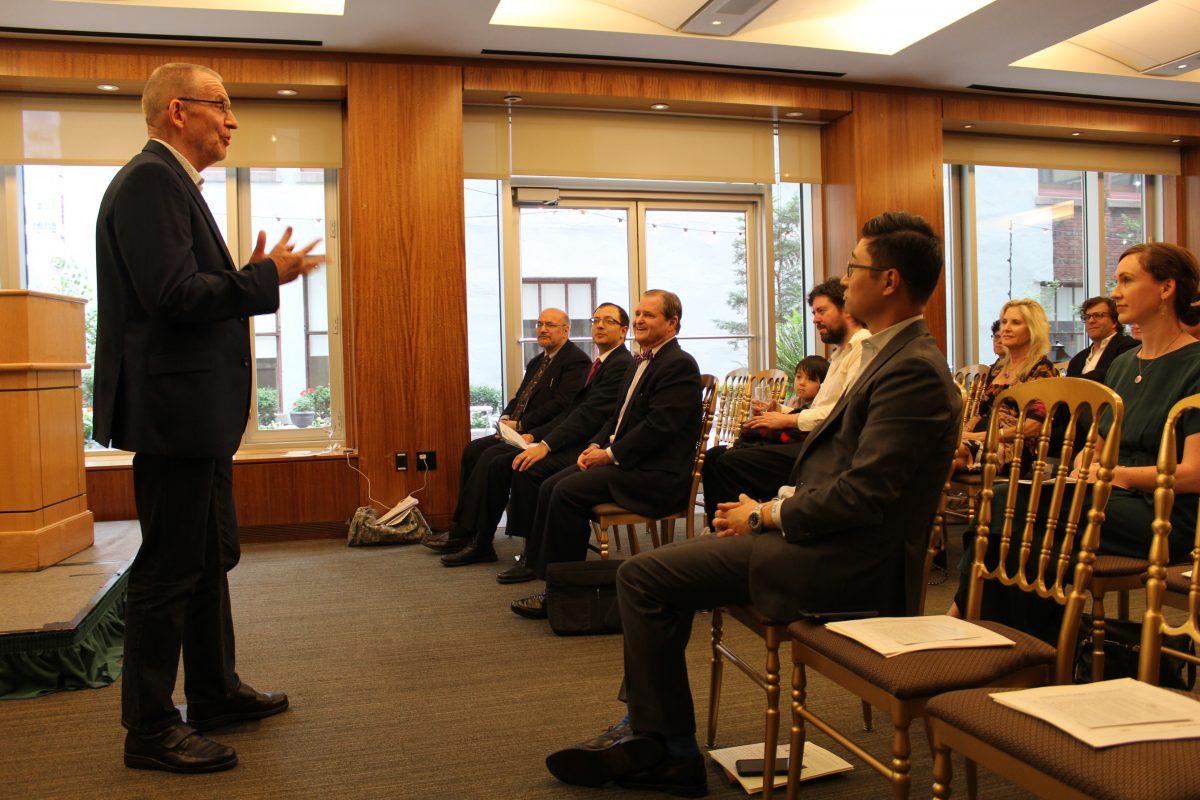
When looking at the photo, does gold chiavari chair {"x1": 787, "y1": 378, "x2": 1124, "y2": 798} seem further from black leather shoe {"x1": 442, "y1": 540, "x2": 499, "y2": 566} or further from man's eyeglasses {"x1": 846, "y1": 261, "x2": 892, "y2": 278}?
black leather shoe {"x1": 442, "y1": 540, "x2": 499, "y2": 566}

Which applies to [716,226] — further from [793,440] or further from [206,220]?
[206,220]

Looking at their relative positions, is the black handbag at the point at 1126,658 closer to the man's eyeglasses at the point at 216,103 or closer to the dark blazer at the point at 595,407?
the dark blazer at the point at 595,407

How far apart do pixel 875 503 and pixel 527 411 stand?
3417 millimetres

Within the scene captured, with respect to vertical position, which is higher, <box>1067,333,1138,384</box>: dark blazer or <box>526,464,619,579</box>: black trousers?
<box>1067,333,1138,384</box>: dark blazer

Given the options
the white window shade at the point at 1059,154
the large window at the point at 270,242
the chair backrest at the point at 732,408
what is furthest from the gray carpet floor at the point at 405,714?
the white window shade at the point at 1059,154

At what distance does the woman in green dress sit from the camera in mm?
2301

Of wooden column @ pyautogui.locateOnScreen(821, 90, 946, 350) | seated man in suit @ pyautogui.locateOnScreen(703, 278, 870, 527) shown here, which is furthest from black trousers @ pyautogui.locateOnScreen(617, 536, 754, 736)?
wooden column @ pyautogui.locateOnScreen(821, 90, 946, 350)

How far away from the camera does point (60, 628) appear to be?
272cm

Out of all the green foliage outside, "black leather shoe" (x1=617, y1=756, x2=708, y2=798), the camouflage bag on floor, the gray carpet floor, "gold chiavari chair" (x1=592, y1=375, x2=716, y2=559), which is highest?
the green foliage outside

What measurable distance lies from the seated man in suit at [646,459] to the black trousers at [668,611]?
1565 mm

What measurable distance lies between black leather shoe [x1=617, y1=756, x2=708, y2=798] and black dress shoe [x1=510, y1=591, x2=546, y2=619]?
1539mm

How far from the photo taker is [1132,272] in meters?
2.58

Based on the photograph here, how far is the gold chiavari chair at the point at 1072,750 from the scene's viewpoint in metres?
1.15

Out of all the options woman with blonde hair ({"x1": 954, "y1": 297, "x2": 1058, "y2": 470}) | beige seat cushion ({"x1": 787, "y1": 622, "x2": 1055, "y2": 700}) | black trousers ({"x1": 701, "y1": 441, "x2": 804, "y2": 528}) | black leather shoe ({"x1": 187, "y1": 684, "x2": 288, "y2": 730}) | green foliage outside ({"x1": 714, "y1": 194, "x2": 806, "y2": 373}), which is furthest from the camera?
green foliage outside ({"x1": 714, "y1": 194, "x2": 806, "y2": 373})
